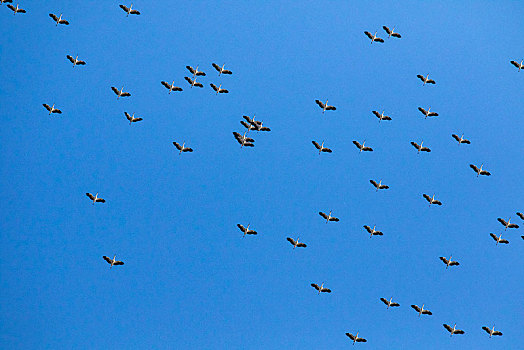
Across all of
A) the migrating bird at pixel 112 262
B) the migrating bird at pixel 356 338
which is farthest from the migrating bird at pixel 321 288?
the migrating bird at pixel 112 262

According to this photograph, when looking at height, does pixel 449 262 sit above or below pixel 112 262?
above

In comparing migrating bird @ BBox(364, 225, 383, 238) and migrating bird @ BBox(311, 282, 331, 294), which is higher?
migrating bird @ BBox(364, 225, 383, 238)

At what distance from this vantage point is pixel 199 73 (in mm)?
159000

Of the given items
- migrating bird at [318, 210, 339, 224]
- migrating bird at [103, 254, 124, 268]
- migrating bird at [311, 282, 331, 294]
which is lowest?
migrating bird at [103, 254, 124, 268]

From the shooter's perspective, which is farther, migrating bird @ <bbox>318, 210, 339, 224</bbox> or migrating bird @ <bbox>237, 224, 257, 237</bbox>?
migrating bird @ <bbox>318, 210, 339, 224</bbox>

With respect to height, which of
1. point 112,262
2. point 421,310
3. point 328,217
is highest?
point 328,217

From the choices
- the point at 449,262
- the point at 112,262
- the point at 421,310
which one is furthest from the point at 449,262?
the point at 112,262

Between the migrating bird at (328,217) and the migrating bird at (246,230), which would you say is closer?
the migrating bird at (246,230)

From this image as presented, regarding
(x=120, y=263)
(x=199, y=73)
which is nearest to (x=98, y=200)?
(x=120, y=263)

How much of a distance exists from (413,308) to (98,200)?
53.5m

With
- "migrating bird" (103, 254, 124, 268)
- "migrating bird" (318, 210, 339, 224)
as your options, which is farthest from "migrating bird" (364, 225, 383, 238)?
"migrating bird" (103, 254, 124, 268)

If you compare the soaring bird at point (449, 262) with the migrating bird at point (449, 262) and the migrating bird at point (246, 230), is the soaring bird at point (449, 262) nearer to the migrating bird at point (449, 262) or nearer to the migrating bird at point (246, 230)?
the migrating bird at point (449, 262)

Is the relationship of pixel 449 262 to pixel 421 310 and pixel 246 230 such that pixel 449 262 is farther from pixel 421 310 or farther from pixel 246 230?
pixel 246 230

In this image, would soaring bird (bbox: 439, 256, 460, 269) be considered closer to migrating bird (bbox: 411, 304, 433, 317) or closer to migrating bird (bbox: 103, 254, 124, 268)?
migrating bird (bbox: 411, 304, 433, 317)
